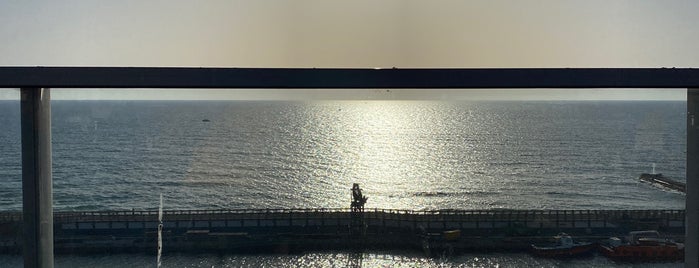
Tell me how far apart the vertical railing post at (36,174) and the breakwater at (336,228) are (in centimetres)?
7

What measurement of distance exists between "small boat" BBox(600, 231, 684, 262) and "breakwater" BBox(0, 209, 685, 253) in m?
0.04

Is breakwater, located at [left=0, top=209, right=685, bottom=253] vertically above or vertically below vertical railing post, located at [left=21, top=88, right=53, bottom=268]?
below

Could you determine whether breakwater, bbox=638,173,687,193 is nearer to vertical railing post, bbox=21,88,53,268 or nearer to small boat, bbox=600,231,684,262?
small boat, bbox=600,231,684,262

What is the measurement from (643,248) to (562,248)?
30cm

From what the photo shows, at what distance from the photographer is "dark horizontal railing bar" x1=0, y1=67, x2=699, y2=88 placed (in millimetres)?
1919

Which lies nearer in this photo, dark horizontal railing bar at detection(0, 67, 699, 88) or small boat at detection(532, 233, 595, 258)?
dark horizontal railing bar at detection(0, 67, 699, 88)

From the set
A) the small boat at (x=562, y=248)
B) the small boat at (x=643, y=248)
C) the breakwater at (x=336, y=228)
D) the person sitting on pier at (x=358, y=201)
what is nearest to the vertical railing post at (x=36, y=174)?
the breakwater at (x=336, y=228)

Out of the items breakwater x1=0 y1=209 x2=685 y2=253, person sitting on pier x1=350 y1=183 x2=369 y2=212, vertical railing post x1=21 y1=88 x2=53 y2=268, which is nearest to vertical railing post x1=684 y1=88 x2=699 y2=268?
breakwater x1=0 y1=209 x2=685 y2=253

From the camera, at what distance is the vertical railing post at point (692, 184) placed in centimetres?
218

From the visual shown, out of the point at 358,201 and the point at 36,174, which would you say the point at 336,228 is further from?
the point at 36,174

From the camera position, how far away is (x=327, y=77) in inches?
76.4

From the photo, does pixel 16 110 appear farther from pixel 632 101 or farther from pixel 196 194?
pixel 196 194

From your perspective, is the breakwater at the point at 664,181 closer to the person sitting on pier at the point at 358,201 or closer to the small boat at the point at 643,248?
the small boat at the point at 643,248

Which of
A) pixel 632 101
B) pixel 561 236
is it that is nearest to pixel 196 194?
pixel 561 236
